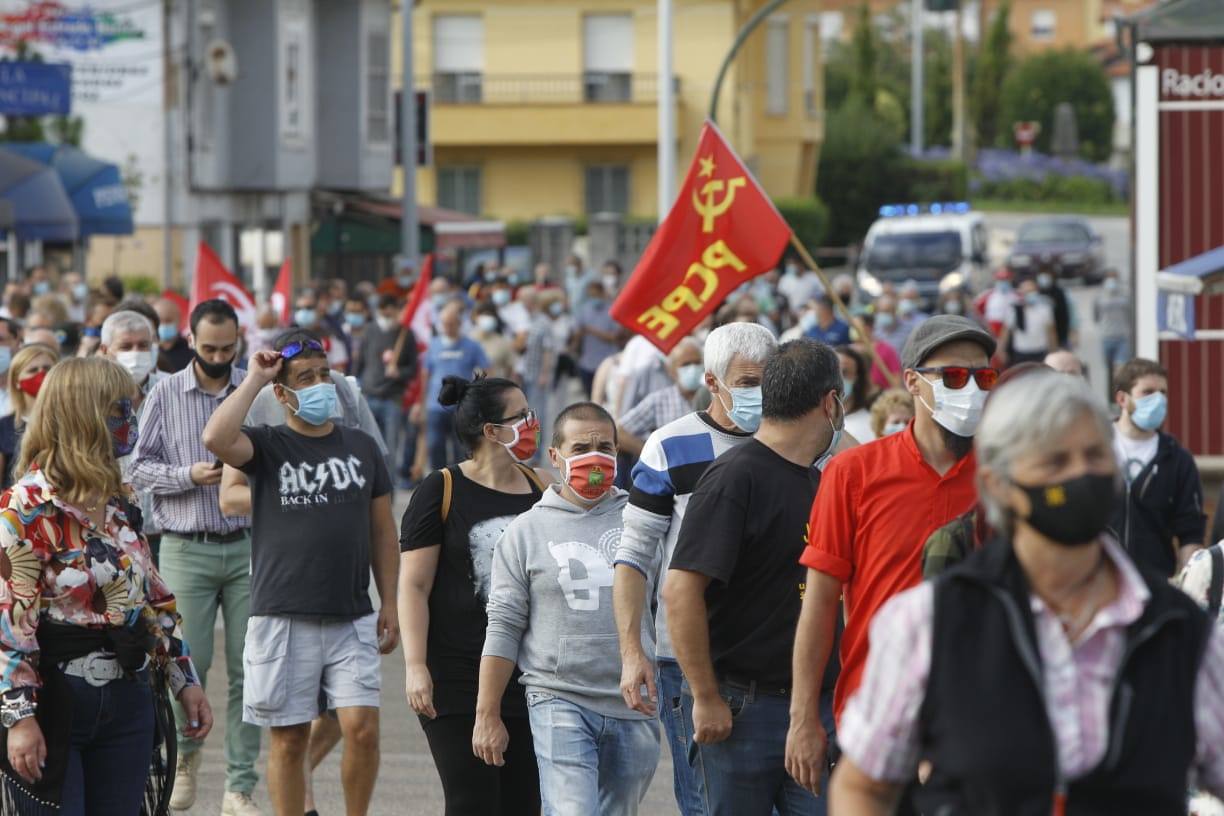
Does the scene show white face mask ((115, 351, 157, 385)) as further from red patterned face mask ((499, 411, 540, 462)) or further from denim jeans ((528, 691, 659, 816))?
denim jeans ((528, 691, 659, 816))

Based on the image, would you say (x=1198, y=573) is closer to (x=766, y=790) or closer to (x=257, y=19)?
(x=766, y=790)

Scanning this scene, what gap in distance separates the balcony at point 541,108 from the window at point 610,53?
0.03 metres

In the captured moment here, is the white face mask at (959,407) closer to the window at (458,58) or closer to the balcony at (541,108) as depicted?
the balcony at (541,108)

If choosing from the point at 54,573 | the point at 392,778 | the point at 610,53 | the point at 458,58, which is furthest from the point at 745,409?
the point at 458,58

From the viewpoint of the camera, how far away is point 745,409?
20.3ft

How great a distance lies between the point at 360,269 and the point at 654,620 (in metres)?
37.5

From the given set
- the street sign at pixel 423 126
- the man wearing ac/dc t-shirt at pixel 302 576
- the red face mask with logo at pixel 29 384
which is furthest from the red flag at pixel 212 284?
the street sign at pixel 423 126

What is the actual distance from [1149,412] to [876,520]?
4814mm

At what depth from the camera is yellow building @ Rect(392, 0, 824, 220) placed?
53531 mm

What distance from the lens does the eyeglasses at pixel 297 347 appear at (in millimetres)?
7328

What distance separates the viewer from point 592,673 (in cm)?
614

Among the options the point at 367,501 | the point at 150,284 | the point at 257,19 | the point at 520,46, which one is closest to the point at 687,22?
the point at 520,46

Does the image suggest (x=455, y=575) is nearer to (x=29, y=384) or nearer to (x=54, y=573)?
(x=54, y=573)

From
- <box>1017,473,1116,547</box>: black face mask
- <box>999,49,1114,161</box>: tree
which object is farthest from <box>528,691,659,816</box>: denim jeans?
<box>999,49,1114,161</box>: tree
